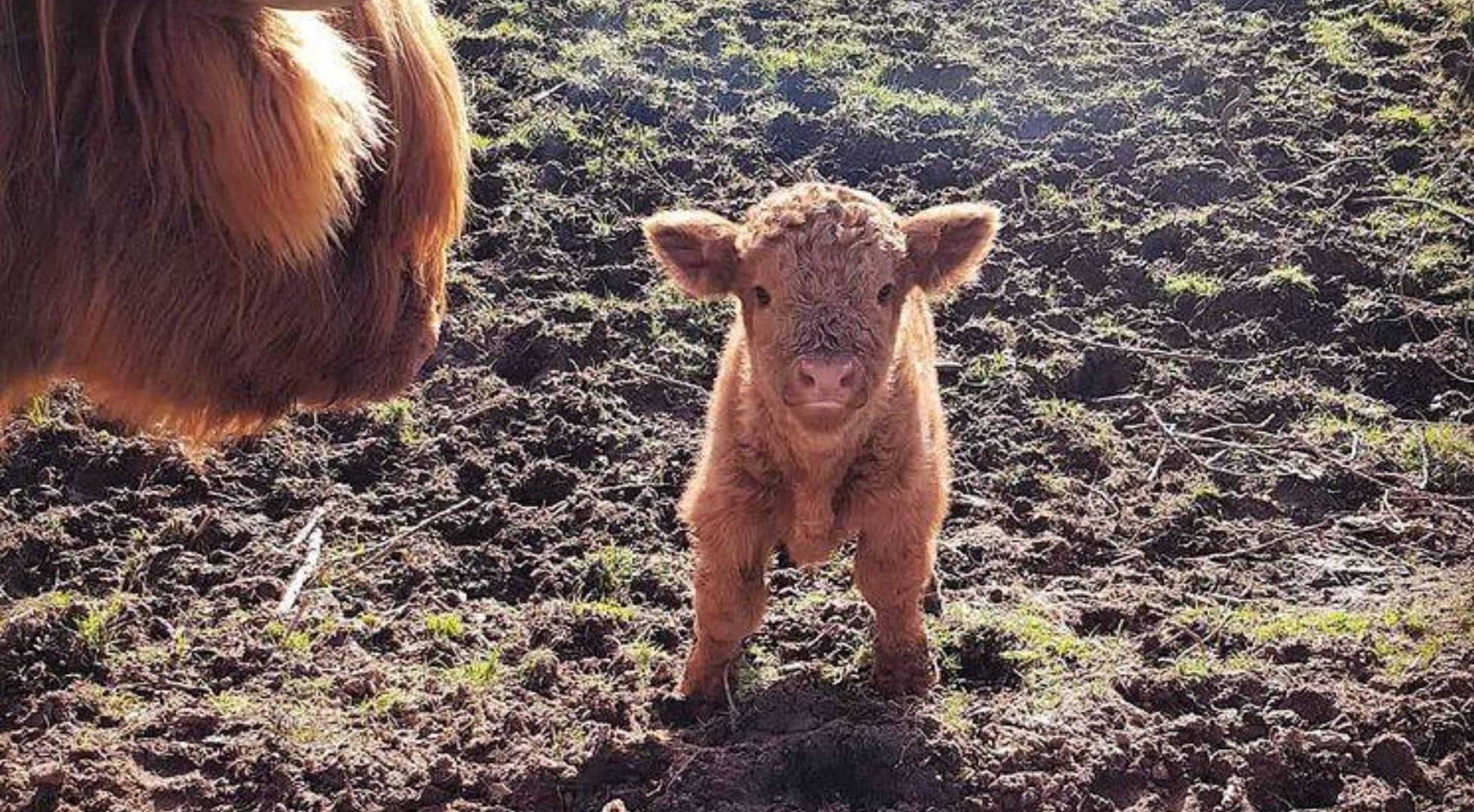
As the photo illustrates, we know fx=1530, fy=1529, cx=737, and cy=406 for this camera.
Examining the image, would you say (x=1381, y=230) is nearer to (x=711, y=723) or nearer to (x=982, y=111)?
(x=982, y=111)

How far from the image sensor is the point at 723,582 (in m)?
4.57

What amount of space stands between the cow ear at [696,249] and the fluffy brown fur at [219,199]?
1132mm

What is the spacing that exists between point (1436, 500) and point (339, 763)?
4.01m

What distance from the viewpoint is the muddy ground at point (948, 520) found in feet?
14.2

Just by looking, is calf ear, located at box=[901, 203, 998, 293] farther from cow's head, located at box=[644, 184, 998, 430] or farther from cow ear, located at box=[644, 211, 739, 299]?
cow ear, located at box=[644, 211, 739, 299]

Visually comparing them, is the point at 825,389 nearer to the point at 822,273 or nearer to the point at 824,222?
the point at 822,273

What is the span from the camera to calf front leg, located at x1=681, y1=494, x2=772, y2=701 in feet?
15.0

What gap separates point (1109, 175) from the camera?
26.1 feet

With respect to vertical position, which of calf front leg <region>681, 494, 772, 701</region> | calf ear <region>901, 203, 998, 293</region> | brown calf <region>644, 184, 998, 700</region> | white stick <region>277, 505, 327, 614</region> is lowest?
white stick <region>277, 505, 327, 614</region>

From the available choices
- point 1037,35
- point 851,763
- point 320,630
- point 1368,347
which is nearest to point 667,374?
point 320,630

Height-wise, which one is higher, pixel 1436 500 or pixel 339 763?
pixel 1436 500

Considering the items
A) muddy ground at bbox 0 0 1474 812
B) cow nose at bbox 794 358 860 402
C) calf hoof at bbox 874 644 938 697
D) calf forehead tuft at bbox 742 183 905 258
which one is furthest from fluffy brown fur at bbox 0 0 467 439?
calf hoof at bbox 874 644 938 697

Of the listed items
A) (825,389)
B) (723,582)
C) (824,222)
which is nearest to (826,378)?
(825,389)

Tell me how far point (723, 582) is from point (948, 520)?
1460 mm
